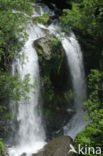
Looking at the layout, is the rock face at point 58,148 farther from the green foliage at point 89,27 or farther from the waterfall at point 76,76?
the green foliage at point 89,27

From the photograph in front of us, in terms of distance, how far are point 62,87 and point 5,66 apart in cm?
372

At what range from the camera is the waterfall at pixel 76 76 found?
35.7ft

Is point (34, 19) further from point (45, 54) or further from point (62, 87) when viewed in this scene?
point (62, 87)

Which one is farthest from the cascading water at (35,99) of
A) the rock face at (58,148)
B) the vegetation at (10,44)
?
the rock face at (58,148)

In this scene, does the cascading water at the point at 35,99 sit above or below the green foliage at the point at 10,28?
below

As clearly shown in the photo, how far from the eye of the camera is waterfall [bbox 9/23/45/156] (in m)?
8.86

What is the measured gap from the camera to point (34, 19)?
11.8 metres

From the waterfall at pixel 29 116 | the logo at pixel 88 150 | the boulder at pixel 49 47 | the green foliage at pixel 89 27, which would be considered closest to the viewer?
the logo at pixel 88 150

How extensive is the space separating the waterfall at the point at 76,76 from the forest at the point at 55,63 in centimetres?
37

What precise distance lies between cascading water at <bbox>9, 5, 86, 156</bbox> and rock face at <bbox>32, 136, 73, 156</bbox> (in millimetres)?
658

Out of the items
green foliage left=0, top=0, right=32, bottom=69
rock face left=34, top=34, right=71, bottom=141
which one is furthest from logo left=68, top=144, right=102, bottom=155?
green foliage left=0, top=0, right=32, bottom=69

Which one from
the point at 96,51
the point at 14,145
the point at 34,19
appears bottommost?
the point at 14,145

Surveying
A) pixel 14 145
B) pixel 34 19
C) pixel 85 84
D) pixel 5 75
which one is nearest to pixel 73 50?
pixel 85 84

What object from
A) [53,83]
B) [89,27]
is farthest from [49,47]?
[89,27]
